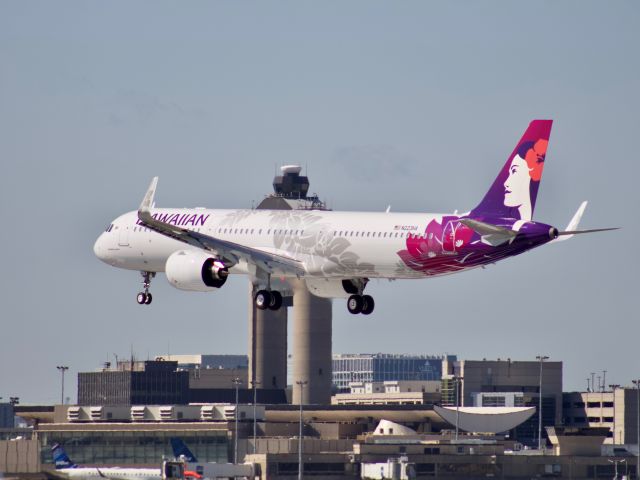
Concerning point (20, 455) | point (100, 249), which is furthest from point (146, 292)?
point (20, 455)

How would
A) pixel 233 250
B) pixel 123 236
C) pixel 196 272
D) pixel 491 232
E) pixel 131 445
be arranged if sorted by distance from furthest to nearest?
pixel 131 445, pixel 123 236, pixel 196 272, pixel 233 250, pixel 491 232

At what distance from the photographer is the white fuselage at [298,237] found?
97625 mm

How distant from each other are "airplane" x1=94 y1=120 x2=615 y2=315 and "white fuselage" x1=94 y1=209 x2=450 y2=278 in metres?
0.06

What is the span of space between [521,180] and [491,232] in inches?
152

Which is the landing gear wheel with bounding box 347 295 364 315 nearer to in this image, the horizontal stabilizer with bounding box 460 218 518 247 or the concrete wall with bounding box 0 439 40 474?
the horizontal stabilizer with bounding box 460 218 518 247

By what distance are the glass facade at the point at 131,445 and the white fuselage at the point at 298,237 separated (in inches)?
2227

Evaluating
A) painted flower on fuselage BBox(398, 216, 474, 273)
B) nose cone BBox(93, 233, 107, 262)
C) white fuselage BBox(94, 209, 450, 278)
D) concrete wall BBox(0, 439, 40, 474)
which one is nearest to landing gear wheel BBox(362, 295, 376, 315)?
white fuselage BBox(94, 209, 450, 278)

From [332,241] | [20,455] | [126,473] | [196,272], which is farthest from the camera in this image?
[126,473]

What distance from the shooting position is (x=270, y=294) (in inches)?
4134

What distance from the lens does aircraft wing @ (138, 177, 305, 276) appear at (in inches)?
4001

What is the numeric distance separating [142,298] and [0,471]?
1764 cm

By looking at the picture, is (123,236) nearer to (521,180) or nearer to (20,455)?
(20,455)

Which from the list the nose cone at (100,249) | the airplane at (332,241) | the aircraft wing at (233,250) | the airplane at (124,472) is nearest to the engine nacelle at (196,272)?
the airplane at (332,241)

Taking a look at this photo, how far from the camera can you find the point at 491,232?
92.6m
